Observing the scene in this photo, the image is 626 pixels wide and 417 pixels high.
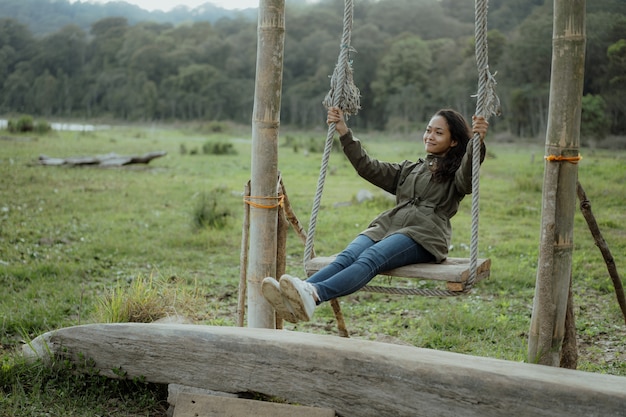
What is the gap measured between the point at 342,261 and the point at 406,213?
0.68 metres

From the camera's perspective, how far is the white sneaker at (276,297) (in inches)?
140

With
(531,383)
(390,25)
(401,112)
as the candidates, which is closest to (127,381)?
(531,383)

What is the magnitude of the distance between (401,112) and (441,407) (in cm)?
3219

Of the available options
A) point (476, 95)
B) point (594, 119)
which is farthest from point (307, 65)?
point (476, 95)

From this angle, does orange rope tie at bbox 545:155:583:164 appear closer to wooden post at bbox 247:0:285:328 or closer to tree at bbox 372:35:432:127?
wooden post at bbox 247:0:285:328

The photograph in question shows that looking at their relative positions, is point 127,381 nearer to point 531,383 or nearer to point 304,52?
point 531,383

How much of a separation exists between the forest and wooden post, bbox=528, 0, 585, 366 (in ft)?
27.9

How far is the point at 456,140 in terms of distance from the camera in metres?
4.42

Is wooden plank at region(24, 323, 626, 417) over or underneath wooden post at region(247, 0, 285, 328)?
underneath

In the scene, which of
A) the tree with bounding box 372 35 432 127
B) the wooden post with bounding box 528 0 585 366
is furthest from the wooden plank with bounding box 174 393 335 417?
the tree with bounding box 372 35 432 127

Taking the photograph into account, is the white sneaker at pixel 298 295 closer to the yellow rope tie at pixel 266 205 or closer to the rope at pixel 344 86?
the rope at pixel 344 86

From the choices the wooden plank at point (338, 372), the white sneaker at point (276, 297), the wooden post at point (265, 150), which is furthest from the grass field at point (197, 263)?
the white sneaker at point (276, 297)

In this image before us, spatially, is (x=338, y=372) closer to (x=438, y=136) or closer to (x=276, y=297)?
(x=276, y=297)

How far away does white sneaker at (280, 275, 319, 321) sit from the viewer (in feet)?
11.4
